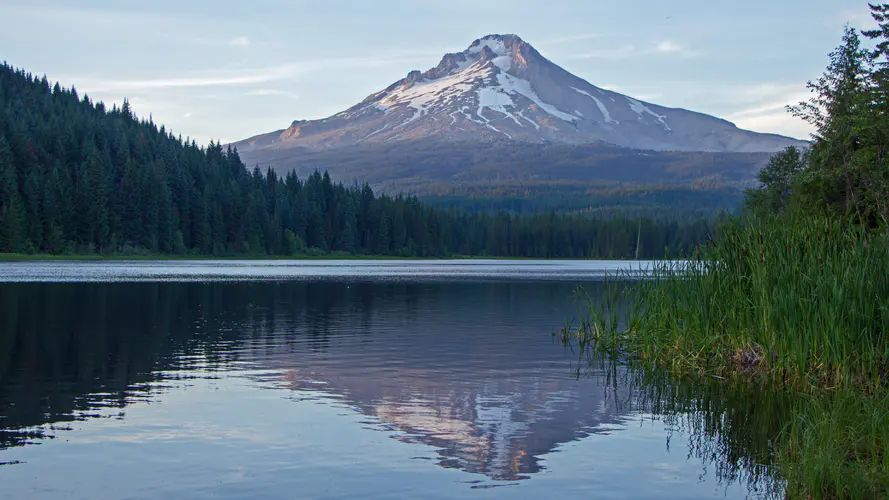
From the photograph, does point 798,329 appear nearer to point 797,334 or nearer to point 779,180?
point 797,334

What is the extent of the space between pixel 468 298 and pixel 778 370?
143 feet

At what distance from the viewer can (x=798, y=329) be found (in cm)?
2420

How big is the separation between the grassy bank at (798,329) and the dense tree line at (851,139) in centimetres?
2373

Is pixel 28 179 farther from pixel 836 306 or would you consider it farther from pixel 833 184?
pixel 836 306

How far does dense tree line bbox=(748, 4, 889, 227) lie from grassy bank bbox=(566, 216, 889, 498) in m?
23.7

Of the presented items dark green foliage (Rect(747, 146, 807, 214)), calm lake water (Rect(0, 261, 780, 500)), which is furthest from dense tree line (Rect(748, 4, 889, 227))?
calm lake water (Rect(0, 261, 780, 500))

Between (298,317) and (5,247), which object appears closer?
(298,317)

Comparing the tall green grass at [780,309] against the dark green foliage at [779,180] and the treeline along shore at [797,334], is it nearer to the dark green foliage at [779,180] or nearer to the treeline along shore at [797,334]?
the treeline along shore at [797,334]

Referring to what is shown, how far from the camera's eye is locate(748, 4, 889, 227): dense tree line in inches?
2189

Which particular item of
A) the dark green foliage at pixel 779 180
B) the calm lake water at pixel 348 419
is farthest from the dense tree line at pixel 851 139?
the calm lake water at pixel 348 419

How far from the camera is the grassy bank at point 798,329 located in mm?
16609

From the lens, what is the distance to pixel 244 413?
872 inches

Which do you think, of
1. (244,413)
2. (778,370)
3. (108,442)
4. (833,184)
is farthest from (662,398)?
(833,184)

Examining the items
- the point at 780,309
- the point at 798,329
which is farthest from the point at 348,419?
the point at 798,329
